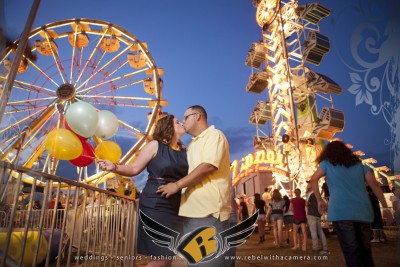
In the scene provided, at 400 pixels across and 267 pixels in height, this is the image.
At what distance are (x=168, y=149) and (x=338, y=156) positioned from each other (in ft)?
5.20

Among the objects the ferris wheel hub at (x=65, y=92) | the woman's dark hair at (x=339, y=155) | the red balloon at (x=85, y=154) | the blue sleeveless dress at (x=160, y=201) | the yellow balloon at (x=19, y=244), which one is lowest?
the yellow balloon at (x=19, y=244)

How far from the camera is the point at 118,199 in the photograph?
2.79m

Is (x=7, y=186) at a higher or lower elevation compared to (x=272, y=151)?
lower

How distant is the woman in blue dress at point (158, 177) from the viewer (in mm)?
1838

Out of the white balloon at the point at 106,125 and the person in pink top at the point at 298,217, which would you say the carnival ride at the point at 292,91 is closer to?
the person in pink top at the point at 298,217

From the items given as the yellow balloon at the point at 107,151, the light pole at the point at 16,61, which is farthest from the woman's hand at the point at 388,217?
the light pole at the point at 16,61

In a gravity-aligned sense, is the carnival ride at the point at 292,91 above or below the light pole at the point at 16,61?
above

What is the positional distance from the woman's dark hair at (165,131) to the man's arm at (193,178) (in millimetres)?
439

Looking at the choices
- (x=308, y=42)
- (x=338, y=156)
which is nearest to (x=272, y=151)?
(x=308, y=42)

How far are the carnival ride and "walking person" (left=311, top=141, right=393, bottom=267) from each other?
9034 mm

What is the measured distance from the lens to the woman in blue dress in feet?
6.03

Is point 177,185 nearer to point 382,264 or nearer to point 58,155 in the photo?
point 58,155

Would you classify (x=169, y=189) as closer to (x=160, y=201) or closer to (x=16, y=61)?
(x=160, y=201)

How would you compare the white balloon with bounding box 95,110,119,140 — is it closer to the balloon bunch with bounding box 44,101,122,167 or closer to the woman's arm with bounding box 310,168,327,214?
the balloon bunch with bounding box 44,101,122,167
